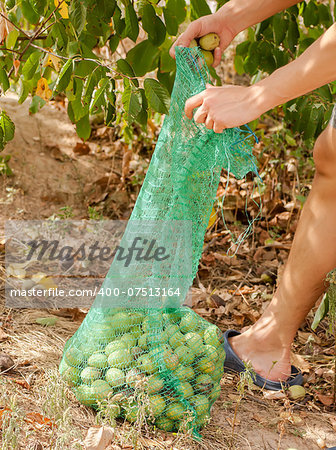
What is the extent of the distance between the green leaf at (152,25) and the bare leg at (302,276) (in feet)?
2.29

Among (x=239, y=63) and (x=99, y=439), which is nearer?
(x=99, y=439)

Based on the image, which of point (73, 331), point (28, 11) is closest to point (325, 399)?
point (73, 331)

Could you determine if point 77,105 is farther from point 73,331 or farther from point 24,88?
point 73,331

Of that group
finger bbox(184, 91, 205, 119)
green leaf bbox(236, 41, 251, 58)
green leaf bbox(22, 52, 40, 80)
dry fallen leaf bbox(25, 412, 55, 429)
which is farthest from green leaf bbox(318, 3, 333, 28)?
dry fallen leaf bbox(25, 412, 55, 429)

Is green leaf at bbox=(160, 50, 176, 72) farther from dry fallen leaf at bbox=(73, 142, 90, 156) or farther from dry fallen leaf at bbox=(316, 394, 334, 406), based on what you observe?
dry fallen leaf at bbox=(73, 142, 90, 156)

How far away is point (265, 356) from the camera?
2.12 metres

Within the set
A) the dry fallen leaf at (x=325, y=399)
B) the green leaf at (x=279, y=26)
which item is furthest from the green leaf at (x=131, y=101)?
the dry fallen leaf at (x=325, y=399)

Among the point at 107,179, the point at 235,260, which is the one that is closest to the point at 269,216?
the point at 235,260

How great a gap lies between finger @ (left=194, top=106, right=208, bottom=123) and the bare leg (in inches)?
20.3

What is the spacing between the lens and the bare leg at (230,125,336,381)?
6.35ft

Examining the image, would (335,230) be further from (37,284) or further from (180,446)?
(37,284)

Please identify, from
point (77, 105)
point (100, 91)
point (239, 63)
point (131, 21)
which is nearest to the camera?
point (100, 91)

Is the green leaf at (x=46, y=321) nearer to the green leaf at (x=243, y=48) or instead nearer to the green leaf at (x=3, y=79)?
the green leaf at (x=3, y=79)

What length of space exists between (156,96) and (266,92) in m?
0.46
